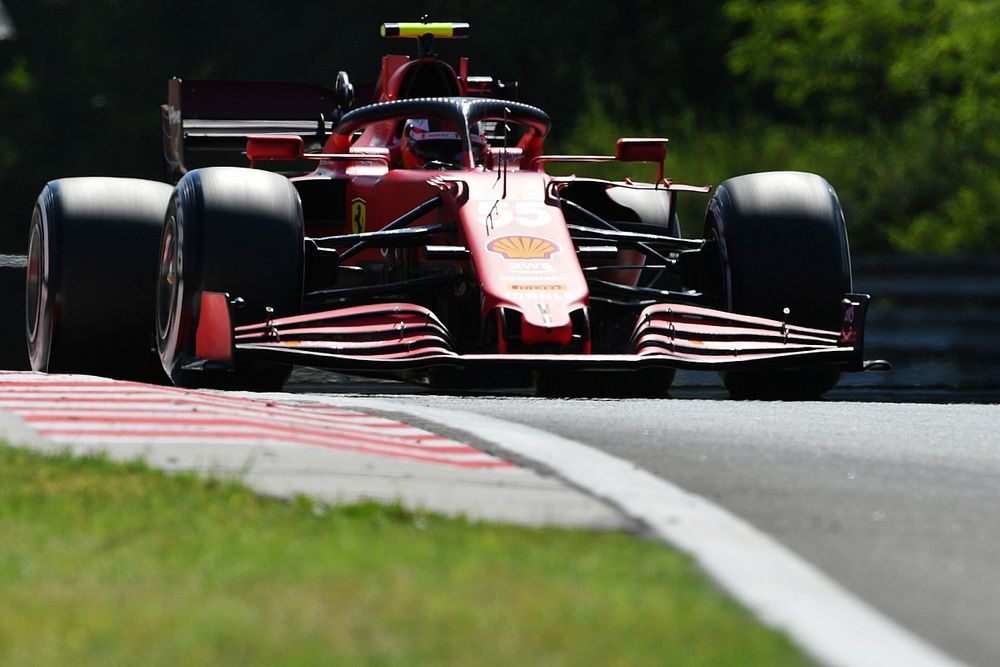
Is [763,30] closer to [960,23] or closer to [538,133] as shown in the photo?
[960,23]

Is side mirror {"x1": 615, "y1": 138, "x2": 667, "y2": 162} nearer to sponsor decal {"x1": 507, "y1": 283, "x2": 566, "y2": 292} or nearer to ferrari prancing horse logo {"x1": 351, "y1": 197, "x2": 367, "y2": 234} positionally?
ferrari prancing horse logo {"x1": 351, "y1": 197, "x2": 367, "y2": 234}

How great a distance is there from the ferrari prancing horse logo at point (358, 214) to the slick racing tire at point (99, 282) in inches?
41.6

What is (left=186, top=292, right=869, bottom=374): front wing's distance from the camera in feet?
29.4

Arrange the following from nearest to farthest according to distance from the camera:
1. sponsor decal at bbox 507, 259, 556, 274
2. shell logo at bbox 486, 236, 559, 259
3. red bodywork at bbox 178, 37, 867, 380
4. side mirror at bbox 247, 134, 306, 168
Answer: red bodywork at bbox 178, 37, 867, 380
sponsor decal at bbox 507, 259, 556, 274
shell logo at bbox 486, 236, 559, 259
side mirror at bbox 247, 134, 306, 168

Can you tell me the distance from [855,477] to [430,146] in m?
5.66

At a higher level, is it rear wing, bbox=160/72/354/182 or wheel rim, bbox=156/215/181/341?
rear wing, bbox=160/72/354/182

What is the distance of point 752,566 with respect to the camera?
4539 mm

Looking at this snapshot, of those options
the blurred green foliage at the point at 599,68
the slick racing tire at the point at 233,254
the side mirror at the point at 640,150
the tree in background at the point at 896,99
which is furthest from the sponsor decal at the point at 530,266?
the blurred green foliage at the point at 599,68

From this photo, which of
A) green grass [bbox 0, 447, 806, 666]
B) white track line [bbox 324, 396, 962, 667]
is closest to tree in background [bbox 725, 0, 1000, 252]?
white track line [bbox 324, 396, 962, 667]

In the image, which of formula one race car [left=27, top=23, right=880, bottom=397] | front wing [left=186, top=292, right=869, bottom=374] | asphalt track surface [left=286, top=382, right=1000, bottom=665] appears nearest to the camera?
asphalt track surface [left=286, top=382, right=1000, bottom=665]

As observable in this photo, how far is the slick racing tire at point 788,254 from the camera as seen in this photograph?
10.4m

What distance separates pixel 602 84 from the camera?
39.0m

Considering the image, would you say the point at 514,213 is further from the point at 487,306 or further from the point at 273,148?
the point at 273,148

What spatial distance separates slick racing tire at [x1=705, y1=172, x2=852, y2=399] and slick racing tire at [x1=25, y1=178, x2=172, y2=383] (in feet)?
10.0
